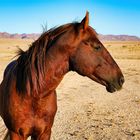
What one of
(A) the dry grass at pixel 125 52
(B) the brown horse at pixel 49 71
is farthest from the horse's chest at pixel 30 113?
(A) the dry grass at pixel 125 52

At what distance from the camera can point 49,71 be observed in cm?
382

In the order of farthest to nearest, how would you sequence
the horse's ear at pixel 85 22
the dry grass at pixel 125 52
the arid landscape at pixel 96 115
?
the dry grass at pixel 125 52 < the arid landscape at pixel 96 115 < the horse's ear at pixel 85 22

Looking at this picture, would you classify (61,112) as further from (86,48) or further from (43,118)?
(86,48)

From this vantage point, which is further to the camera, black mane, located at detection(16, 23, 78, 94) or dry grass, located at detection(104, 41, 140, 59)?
dry grass, located at detection(104, 41, 140, 59)

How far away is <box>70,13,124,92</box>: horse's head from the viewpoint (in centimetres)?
366

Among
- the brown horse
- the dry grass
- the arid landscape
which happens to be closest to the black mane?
the brown horse

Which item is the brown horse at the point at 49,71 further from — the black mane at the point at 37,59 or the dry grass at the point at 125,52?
the dry grass at the point at 125,52

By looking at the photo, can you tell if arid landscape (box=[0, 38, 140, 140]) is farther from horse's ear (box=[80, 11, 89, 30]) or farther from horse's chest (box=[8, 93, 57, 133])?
horse's ear (box=[80, 11, 89, 30])

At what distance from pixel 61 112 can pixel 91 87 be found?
202 inches

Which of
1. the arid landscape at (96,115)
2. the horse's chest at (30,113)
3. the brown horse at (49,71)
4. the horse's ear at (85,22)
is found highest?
the horse's ear at (85,22)

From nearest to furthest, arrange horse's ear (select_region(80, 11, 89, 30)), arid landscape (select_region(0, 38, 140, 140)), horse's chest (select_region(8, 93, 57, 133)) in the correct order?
horse's ear (select_region(80, 11, 89, 30)), horse's chest (select_region(8, 93, 57, 133)), arid landscape (select_region(0, 38, 140, 140))

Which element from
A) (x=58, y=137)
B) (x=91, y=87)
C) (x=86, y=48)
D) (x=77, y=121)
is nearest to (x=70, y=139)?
(x=58, y=137)

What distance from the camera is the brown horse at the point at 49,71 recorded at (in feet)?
12.0

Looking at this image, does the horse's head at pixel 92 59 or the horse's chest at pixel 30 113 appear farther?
the horse's chest at pixel 30 113
